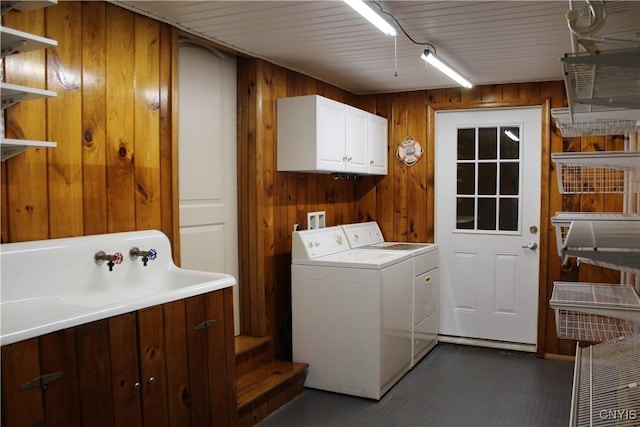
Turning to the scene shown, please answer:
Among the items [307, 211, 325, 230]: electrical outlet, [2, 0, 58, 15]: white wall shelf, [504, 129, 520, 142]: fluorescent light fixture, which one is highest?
[2, 0, 58, 15]: white wall shelf

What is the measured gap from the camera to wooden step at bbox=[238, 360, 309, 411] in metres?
3.16

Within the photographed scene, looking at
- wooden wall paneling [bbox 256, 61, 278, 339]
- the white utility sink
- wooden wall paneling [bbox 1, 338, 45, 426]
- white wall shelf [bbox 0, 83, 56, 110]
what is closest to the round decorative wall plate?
wooden wall paneling [bbox 256, 61, 278, 339]

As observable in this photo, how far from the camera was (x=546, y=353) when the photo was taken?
4.46 metres

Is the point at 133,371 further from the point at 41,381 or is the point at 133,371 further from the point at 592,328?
the point at 592,328

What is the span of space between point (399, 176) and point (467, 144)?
2.25 ft

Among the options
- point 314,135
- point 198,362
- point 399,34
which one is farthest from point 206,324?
point 399,34

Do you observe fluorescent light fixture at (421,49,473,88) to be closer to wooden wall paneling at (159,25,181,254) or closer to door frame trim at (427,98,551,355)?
door frame trim at (427,98,551,355)

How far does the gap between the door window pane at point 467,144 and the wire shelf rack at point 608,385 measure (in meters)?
2.79

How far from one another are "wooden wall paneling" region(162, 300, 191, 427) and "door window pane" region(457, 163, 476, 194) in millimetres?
3230

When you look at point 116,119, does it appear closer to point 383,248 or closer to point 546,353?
point 383,248

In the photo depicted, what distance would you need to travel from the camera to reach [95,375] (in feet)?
6.31

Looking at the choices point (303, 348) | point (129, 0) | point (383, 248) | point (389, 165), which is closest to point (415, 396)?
point (303, 348)

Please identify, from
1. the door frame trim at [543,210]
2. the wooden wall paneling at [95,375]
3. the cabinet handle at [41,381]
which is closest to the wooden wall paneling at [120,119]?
the wooden wall paneling at [95,375]

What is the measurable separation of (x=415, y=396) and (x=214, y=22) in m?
2.72
